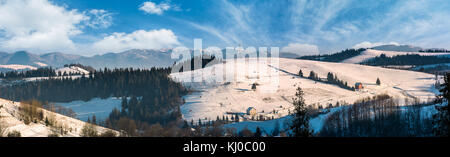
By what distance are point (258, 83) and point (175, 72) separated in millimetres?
62787

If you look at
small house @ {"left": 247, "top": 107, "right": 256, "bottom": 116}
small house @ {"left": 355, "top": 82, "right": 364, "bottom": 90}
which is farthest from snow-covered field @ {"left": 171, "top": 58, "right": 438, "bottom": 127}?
small house @ {"left": 355, "top": 82, "right": 364, "bottom": 90}

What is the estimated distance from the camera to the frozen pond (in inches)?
5374

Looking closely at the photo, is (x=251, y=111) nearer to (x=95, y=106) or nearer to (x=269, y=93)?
(x=269, y=93)

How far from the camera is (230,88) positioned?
15412cm

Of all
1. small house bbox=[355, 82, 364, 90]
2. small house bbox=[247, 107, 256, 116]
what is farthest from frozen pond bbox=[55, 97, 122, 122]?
small house bbox=[355, 82, 364, 90]

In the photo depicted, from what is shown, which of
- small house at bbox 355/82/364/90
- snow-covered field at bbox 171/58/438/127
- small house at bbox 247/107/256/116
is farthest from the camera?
small house at bbox 355/82/364/90

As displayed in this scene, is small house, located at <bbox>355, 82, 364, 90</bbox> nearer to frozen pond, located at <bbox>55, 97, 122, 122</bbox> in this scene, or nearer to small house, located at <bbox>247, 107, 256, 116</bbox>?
small house, located at <bbox>247, 107, 256, 116</bbox>

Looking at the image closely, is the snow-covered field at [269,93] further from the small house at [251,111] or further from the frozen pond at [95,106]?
the frozen pond at [95,106]

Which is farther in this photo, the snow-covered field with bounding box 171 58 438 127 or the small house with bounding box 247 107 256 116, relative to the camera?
the snow-covered field with bounding box 171 58 438 127

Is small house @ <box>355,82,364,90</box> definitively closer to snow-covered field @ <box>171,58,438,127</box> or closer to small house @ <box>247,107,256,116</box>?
snow-covered field @ <box>171,58,438,127</box>

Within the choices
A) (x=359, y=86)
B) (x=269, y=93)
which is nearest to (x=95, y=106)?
(x=269, y=93)

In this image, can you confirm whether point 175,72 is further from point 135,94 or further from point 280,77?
point 280,77

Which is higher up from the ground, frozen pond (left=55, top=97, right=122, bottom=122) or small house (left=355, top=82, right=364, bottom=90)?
small house (left=355, top=82, right=364, bottom=90)

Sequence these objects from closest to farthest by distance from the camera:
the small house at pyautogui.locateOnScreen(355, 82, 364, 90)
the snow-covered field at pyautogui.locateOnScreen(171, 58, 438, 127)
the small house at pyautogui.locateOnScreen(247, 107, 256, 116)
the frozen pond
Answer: the small house at pyautogui.locateOnScreen(247, 107, 256, 116) → the snow-covered field at pyautogui.locateOnScreen(171, 58, 438, 127) → the frozen pond → the small house at pyautogui.locateOnScreen(355, 82, 364, 90)
